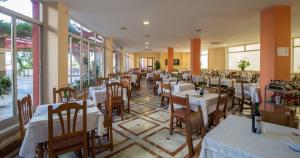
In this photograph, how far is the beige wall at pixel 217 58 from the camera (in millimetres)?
12727

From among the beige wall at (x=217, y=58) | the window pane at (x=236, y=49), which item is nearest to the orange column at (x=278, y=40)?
the window pane at (x=236, y=49)

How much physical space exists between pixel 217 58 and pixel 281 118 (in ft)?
39.5

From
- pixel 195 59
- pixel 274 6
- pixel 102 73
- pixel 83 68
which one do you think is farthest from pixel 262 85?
pixel 102 73

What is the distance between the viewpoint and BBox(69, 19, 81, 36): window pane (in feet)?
15.7

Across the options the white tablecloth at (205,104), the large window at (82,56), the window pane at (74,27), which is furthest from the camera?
the large window at (82,56)

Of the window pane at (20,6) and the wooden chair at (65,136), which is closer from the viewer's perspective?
the wooden chair at (65,136)

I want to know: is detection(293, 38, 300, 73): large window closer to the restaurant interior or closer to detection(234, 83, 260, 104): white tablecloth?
the restaurant interior

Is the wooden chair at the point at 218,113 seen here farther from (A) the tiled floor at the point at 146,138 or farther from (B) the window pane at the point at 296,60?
(B) the window pane at the point at 296,60

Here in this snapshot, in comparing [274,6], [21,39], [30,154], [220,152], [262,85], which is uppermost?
[274,6]

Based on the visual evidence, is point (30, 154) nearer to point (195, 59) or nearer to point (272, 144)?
point (272, 144)

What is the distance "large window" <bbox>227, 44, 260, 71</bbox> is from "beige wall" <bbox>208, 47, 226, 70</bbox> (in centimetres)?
41

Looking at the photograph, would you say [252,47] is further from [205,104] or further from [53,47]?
[53,47]

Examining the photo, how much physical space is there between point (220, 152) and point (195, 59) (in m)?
7.32

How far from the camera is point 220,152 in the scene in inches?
52.6
